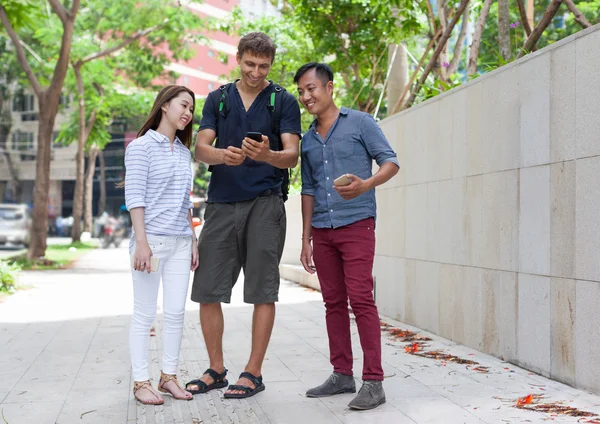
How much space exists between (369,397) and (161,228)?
1.49 m

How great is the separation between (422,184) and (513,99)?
2.34 meters

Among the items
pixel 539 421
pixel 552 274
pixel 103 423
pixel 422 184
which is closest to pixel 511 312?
pixel 552 274

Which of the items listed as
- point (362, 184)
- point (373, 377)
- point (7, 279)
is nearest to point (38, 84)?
point (7, 279)

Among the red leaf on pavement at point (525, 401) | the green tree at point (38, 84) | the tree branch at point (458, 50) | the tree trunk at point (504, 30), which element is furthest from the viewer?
the green tree at point (38, 84)

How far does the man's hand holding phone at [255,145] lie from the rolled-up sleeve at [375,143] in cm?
63

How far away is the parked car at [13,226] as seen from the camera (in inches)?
1233

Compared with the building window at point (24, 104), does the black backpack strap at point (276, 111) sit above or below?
below

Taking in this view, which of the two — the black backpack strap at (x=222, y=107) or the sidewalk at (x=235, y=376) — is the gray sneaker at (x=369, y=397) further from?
the black backpack strap at (x=222, y=107)

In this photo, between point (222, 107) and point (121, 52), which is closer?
point (222, 107)

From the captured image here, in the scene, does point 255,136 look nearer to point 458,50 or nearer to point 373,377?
point 373,377

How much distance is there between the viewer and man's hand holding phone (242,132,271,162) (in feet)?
16.1

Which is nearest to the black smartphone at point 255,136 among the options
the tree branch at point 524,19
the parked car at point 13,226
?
the tree branch at point 524,19

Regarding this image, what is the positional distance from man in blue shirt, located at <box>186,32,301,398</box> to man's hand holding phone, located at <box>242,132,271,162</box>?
1.35 feet

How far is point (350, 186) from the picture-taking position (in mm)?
4852
